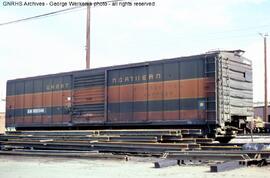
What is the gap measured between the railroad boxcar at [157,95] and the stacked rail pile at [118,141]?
0.93 meters

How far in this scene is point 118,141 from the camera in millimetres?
17156

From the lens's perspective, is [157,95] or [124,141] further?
[157,95]

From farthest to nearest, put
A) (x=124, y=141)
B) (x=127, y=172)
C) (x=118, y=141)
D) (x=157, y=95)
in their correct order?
(x=157, y=95)
(x=118, y=141)
(x=124, y=141)
(x=127, y=172)

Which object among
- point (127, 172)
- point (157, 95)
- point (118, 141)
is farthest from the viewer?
point (157, 95)

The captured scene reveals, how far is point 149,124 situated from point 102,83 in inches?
134

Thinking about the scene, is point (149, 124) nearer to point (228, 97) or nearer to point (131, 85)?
point (131, 85)

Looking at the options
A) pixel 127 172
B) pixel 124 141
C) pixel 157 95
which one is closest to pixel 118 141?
pixel 124 141

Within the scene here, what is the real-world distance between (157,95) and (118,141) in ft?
8.61

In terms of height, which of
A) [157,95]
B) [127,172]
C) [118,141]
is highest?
[157,95]

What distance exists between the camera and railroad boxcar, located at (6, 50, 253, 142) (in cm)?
1631

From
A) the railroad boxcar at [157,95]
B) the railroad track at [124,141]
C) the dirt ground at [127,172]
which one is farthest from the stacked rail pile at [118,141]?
Result: the dirt ground at [127,172]

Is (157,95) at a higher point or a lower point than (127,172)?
higher

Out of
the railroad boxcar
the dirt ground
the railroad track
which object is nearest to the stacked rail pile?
the railroad track

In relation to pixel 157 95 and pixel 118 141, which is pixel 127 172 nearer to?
pixel 118 141
